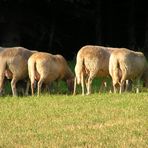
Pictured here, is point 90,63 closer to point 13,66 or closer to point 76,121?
point 13,66

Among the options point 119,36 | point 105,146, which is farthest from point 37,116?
point 119,36

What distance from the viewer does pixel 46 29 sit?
3266cm

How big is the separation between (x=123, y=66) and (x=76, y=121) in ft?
17.5

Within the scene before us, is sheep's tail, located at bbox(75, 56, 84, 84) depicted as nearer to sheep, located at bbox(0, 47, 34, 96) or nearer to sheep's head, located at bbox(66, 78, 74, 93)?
sheep's head, located at bbox(66, 78, 74, 93)

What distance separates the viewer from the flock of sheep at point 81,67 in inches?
650

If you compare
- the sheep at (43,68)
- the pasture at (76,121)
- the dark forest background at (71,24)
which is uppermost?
the dark forest background at (71,24)

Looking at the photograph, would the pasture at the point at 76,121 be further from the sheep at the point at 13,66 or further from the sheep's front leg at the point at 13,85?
the sheep at the point at 13,66

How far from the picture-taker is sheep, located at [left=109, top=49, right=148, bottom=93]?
16.4 metres

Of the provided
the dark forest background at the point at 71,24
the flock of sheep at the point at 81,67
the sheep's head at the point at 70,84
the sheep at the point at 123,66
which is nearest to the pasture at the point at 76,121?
the sheep at the point at 123,66

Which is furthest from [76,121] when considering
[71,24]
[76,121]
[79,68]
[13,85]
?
[71,24]

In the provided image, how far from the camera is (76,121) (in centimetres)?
1134

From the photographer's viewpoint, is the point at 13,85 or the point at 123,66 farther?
the point at 13,85

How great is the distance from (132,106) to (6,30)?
18.4m

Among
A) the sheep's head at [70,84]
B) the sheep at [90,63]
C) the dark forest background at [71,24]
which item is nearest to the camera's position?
the sheep at [90,63]
